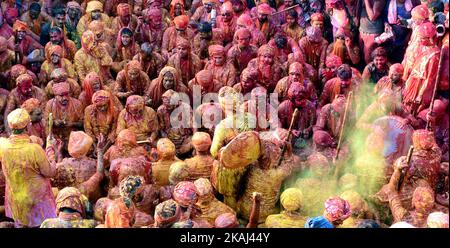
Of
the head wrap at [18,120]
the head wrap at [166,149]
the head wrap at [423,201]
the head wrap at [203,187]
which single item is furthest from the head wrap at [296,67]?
the head wrap at [18,120]

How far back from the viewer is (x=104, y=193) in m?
13.0

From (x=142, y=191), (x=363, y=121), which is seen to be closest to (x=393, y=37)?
(x=363, y=121)

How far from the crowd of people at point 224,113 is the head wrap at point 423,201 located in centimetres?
1

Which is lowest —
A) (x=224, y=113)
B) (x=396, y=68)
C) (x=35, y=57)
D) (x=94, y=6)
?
(x=224, y=113)

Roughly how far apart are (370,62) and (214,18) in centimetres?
243

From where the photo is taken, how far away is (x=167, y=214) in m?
10.9

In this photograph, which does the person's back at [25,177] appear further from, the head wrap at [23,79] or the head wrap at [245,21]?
the head wrap at [245,21]

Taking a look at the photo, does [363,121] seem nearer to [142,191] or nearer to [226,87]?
[226,87]

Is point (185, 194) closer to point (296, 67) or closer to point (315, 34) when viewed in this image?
point (296, 67)

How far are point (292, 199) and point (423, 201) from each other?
1201 mm

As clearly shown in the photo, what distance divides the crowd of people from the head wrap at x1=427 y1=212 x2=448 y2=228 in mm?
13

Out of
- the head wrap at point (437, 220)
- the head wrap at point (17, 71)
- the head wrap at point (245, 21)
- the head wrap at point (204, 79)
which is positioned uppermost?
the head wrap at point (245, 21)

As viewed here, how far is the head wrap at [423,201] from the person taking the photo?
11.8 metres


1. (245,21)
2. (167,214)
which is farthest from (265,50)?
(167,214)
